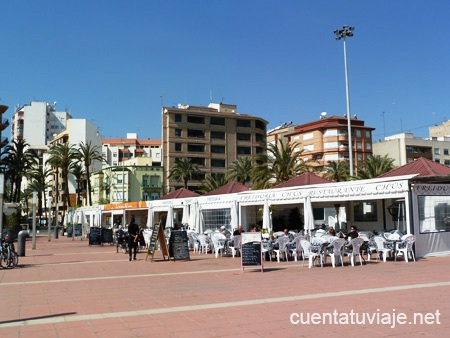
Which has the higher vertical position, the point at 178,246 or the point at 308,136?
the point at 308,136

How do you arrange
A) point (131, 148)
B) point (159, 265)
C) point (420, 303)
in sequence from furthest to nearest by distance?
point (131, 148) → point (159, 265) → point (420, 303)

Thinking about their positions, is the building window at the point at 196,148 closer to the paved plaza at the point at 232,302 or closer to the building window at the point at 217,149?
the building window at the point at 217,149

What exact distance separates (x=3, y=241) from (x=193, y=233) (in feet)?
29.5

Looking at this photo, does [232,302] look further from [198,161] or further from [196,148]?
[196,148]

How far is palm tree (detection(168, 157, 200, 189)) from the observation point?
73.9 metres

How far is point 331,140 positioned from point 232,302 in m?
75.7

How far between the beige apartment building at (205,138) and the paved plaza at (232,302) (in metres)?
66.1

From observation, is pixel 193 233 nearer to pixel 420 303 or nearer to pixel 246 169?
pixel 420 303

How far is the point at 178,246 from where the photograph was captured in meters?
17.9

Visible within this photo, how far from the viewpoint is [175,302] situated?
346 inches

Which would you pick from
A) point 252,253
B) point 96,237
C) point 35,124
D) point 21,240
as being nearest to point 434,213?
point 252,253

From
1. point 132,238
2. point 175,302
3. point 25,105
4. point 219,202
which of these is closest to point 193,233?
point 219,202

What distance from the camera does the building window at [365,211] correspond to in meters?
24.8

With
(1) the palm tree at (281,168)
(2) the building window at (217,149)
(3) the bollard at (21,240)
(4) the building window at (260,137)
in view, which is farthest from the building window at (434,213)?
(4) the building window at (260,137)
